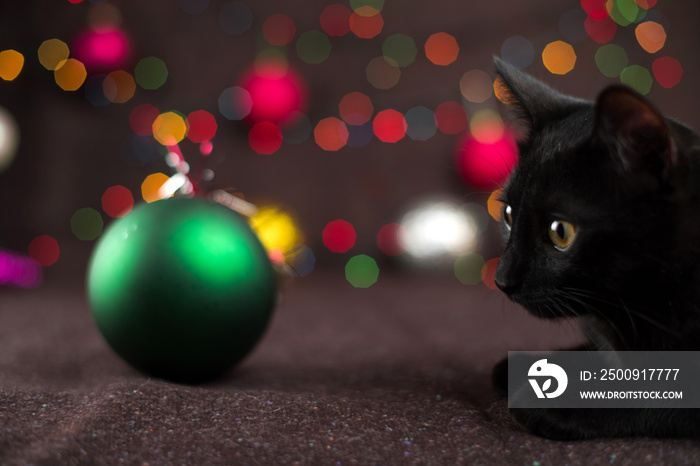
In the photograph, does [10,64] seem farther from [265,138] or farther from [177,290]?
[177,290]

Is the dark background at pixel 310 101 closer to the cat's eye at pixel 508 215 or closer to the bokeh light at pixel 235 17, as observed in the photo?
the bokeh light at pixel 235 17

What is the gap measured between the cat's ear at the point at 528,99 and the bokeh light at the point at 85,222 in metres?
2.49

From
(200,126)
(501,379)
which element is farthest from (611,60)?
(501,379)

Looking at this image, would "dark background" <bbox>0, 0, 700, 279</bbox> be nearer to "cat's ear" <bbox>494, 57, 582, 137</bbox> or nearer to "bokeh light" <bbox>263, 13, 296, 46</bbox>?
"bokeh light" <bbox>263, 13, 296, 46</bbox>

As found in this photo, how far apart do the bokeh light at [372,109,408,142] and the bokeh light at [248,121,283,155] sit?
0.51 m

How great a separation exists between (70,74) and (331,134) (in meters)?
1.28

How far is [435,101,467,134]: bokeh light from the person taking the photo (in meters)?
3.00

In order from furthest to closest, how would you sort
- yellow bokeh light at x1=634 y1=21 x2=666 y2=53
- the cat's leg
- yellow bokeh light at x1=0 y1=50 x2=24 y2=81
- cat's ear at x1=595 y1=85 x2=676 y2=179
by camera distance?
yellow bokeh light at x1=634 y1=21 x2=666 y2=53 → yellow bokeh light at x1=0 y1=50 x2=24 y2=81 → the cat's leg → cat's ear at x1=595 y1=85 x2=676 y2=179

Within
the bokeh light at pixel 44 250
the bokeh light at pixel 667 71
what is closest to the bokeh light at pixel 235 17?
the bokeh light at pixel 44 250

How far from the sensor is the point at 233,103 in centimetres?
289

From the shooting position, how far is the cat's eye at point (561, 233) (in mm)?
707

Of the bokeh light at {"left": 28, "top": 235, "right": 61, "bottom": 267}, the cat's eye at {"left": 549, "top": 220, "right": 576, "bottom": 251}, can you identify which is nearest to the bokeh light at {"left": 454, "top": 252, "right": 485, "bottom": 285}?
the bokeh light at {"left": 28, "top": 235, "right": 61, "bottom": 267}

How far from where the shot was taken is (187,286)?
36.4 inches

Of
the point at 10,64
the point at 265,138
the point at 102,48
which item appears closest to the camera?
the point at 102,48
